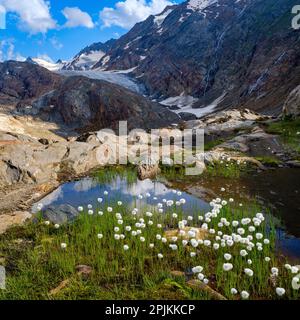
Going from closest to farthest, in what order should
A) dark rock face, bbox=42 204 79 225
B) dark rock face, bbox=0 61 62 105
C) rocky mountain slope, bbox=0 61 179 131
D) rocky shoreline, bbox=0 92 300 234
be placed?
dark rock face, bbox=42 204 79 225 → rocky shoreline, bbox=0 92 300 234 → rocky mountain slope, bbox=0 61 179 131 → dark rock face, bbox=0 61 62 105

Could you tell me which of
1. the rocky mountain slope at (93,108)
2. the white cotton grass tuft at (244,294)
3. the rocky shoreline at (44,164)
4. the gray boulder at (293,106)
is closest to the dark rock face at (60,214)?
the rocky shoreline at (44,164)

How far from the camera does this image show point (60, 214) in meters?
16.5

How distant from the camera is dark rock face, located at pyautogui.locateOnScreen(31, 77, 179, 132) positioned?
12544cm

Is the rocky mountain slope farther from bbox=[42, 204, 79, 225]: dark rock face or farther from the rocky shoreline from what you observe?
bbox=[42, 204, 79, 225]: dark rock face

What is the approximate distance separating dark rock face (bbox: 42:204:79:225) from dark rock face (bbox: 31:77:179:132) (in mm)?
104944

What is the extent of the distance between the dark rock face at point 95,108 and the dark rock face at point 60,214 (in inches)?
4132

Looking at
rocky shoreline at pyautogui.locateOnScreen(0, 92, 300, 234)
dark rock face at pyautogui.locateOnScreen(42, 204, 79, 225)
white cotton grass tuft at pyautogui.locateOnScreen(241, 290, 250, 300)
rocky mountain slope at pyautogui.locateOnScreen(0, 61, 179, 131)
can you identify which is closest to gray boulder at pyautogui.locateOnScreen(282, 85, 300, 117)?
rocky shoreline at pyautogui.locateOnScreen(0, 92, 300, 234)

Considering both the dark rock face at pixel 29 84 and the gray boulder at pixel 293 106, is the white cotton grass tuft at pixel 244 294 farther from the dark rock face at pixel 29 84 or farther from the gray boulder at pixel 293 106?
the dark rock face at pixel 29 84

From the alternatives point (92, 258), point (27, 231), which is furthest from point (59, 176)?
point (92, 258)

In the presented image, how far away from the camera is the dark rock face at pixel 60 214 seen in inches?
632

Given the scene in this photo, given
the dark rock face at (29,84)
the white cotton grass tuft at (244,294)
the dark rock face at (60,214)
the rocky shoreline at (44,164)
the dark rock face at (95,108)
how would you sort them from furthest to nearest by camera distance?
1. the dark rock face at (29,84)
2. the dark rock face at (95,108)
3. the rocky shoreline at (44,164)
4. the dark rock face at (60,214)
5. the white cotton grass tuft at (244,294)

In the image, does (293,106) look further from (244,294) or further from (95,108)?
(95,108)

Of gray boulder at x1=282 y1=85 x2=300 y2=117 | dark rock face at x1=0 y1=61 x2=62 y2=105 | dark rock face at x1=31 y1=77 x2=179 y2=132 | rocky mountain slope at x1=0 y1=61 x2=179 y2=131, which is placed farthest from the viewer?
dark rock face at x1=0 y1=61 x2=62 y2=105
